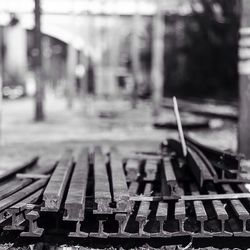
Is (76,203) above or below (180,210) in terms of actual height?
above

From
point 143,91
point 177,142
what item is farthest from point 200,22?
point 177,142

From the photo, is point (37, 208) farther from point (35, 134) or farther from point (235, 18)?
point (235, 18)

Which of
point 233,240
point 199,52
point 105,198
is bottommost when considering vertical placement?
point 233,240

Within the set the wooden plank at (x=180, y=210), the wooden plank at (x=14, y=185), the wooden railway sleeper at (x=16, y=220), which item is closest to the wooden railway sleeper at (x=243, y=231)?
the wooden plank at (x=180, y=210)

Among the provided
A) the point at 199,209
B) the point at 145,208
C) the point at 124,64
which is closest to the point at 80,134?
the point at 145,208

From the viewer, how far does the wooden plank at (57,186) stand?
187 inches

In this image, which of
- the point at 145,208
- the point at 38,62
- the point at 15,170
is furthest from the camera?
the point at 38,62

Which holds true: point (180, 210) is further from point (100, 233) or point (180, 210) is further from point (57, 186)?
point (57, 186)

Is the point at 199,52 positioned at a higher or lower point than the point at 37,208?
higher

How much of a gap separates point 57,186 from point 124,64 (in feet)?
94.1

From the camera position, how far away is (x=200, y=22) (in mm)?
27156

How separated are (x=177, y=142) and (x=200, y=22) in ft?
67.4

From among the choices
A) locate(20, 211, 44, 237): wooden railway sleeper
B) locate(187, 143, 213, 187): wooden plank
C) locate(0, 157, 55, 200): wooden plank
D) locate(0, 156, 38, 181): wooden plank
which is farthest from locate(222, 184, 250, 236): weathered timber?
locate(0, 156, 38, 181): wooden plank

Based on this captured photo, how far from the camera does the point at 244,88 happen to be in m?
8.40
